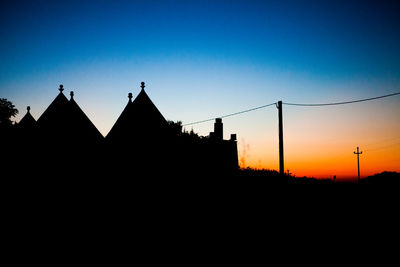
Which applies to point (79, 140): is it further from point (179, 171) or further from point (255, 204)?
point (255, 204)

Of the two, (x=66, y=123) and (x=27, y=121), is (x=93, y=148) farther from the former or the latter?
(x=27, y=121)

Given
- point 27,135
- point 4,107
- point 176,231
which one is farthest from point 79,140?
point 4,107

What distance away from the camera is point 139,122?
13117mm

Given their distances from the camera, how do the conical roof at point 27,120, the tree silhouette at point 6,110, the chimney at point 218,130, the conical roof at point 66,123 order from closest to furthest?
1. the conical roof at point 66,123
2. the conical roof at point 27,120
3. the chimney at point 218,130
4. the tree silhouette at point 6,110

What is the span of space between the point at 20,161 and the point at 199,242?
1094 centimetres

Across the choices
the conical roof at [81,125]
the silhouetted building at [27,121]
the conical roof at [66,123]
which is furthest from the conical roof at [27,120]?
the conical roof at [81,125]

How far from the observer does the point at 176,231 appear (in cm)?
1209

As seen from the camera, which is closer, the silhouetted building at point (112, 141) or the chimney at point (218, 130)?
the silhouetted building at point (112, 141)

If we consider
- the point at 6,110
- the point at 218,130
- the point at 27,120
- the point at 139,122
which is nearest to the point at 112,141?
the point at 139,122

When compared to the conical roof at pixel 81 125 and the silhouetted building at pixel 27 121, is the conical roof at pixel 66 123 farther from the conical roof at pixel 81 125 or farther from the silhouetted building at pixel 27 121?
the silhouetted building at pixel 27 121

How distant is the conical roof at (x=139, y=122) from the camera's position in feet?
42.5

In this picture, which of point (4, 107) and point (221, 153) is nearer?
point (221, 153)

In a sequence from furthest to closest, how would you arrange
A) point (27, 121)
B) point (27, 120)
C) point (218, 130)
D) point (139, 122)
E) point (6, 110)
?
point (6, 110), point (218, 130), point (27, 120), point (27, 121), point (139, 122)

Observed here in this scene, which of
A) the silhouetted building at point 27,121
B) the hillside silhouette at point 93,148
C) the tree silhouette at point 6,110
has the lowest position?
the hillside silhouette at point 93,148
